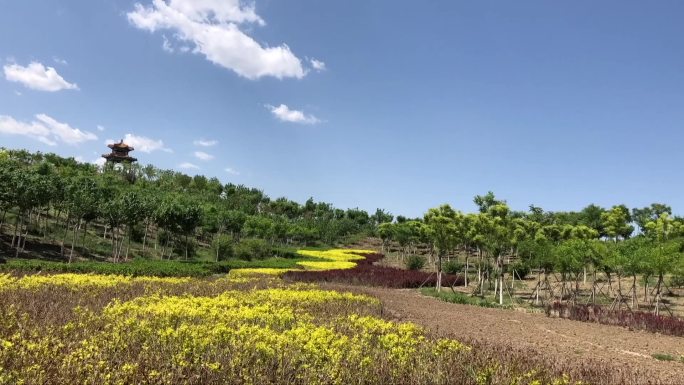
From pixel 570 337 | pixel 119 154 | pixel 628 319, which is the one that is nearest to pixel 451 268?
pixel 628 319

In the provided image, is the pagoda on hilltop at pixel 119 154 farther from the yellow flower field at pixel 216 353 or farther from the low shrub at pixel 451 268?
the yellow flower field at pixel 216 353

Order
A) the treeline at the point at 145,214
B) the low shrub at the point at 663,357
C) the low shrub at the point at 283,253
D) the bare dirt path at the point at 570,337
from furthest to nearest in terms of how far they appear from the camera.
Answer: the low shrub at the point at 283,253, the treeline at the point at 145,214, the low shrub at the point at 663,357, the bare dirt path at the point at 570,337

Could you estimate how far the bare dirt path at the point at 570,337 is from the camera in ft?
30.1

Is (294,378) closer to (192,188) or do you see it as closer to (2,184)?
(2,184)

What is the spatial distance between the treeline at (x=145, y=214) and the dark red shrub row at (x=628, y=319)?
28.7 metres

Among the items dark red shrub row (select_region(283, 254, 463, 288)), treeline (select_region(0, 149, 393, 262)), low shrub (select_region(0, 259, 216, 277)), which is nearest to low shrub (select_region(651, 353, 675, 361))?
dark red shrub row (select_region(283, 254, 463, 288))

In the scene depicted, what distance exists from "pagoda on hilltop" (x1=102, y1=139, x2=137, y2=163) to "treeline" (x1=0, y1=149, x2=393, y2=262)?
10372 millimetres

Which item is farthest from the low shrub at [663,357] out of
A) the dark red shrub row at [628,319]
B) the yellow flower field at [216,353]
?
the yellow flower field at [216,353]

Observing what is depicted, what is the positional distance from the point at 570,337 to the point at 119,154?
283 feet

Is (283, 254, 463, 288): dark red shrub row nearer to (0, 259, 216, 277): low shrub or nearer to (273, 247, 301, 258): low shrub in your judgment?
(0, 259, 216, 277): low shrub

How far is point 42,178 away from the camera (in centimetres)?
3441

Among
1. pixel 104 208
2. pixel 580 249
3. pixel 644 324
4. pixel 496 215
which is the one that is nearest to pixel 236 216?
pixel 104 208

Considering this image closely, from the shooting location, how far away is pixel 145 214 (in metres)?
36.8

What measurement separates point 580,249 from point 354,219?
218 feet
